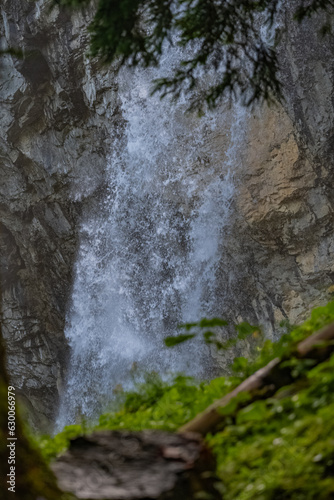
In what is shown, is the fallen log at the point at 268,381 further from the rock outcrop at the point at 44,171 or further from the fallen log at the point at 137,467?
the rock outcrop at the point at 44,171

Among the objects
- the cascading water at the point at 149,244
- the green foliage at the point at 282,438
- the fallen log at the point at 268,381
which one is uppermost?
the cascading water at the point at 149,244

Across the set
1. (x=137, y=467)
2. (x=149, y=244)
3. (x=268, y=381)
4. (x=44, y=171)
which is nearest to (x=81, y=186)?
(x=44, y=171)

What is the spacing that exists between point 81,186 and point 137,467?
11.9 metres

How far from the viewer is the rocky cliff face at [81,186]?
9.32 metres

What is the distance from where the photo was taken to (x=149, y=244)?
1195 cm

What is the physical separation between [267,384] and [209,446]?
0.43 metres

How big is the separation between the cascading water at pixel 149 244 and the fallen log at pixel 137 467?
26.3 feet

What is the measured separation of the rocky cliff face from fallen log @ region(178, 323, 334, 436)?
7224 mm

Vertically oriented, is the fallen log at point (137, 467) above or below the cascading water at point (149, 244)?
below

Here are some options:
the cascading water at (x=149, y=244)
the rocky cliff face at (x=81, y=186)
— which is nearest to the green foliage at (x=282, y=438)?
the rocky cliff face at (x=81, y=186)

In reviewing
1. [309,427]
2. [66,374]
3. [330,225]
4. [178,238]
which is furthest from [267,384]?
[66,374]

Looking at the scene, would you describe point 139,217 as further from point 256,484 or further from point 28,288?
point 256,484

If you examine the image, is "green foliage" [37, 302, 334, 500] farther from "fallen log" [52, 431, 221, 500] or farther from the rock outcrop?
the rock outcrop

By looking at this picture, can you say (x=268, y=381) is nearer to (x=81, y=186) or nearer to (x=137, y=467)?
(x=137, y=467)
